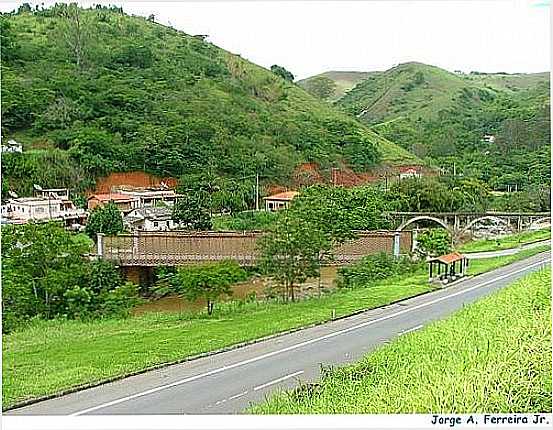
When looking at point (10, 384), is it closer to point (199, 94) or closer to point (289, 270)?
point (289, 270)

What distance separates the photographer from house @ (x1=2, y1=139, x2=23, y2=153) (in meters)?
3.96

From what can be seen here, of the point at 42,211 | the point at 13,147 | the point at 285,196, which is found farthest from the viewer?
the point at 285,196

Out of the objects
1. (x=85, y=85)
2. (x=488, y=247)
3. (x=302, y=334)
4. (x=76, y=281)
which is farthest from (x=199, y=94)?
(x=302, y=334)

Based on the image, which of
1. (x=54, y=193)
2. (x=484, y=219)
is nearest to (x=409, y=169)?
(x=484, y=219)

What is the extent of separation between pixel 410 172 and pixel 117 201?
2.58 metres

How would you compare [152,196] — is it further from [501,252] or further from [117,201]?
[501,252]

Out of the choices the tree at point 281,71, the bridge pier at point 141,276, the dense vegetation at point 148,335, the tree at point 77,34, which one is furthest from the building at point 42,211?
the tree at point 281,71

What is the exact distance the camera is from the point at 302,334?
122 inches

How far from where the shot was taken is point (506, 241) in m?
4.30

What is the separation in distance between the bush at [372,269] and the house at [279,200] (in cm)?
75

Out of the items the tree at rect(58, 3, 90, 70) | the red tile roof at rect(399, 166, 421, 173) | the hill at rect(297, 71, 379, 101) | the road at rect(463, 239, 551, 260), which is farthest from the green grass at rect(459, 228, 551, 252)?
the tree at rect(58, 3, 90, 70)

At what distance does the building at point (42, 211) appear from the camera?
4395 mm

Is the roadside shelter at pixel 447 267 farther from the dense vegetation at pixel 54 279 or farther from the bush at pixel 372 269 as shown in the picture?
the dense vegetation at pixel 54 279

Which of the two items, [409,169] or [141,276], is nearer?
[141,276]
